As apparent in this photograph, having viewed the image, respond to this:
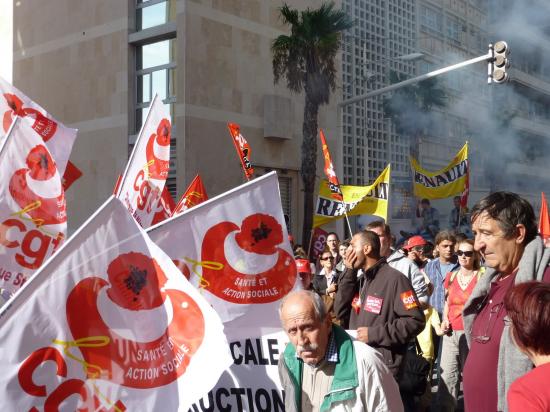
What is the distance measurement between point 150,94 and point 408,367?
1737cm

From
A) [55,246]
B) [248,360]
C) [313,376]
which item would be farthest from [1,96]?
[313,376]

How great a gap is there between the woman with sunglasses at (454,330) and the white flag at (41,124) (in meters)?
3.75

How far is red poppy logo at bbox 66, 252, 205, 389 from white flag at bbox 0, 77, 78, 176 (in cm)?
430

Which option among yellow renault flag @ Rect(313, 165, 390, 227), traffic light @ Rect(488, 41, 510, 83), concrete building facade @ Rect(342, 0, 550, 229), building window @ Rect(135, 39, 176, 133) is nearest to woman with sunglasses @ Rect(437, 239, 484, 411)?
yellow renault flag @ Rect(313, 165, 390, 227)

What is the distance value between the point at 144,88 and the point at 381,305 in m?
17.7

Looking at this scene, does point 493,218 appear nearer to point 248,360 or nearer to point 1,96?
point 248,360

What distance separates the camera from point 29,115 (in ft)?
24.9

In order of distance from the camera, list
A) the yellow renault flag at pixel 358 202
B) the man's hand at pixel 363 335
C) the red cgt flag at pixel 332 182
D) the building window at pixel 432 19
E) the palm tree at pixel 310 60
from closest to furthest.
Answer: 1. the man's hand at pixel 363 335
2. the yellow renault flag at pixel 358 202
3. the red cgt flag at pixel 332 182
4. the palm tree at pixel 310 60
5. the building window at pixel 432 19

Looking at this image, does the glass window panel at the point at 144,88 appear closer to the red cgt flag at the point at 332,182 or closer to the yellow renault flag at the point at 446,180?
the yellow renault flag at the point at 446,180

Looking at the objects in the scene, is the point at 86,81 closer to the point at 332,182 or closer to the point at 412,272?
the point at 332,182

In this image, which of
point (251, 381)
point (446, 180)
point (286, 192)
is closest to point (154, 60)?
point (286, 192)

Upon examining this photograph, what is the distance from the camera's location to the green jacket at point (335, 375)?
2934mm

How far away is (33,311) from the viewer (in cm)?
305

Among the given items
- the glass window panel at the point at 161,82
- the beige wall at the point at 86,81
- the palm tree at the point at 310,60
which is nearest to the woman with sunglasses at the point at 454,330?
the palm tree at the point at 310,60
